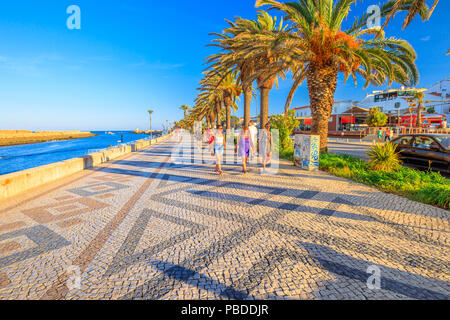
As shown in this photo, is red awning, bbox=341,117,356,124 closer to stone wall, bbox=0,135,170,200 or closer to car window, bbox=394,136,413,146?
car window, bbox=394,136,413,146

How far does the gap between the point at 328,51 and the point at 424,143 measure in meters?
5.31

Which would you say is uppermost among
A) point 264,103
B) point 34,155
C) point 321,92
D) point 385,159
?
point 264,103

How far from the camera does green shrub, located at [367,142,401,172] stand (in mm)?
7742

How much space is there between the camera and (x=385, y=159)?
25.8ft

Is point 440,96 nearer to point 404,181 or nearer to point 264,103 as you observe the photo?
point 264,103

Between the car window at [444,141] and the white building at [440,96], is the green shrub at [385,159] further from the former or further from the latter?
the white building at [440,96]

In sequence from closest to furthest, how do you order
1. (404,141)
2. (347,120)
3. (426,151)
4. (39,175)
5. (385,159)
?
(39,175) < (426,151) < (385,159) < (404,141) < (347,120)

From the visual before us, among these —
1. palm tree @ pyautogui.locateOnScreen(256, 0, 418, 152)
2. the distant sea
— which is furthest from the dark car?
the distant sea

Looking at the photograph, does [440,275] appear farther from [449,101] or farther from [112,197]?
[449,101]

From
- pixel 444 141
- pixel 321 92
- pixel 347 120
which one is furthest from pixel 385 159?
pixel 347 120

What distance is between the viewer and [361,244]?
121 inches
